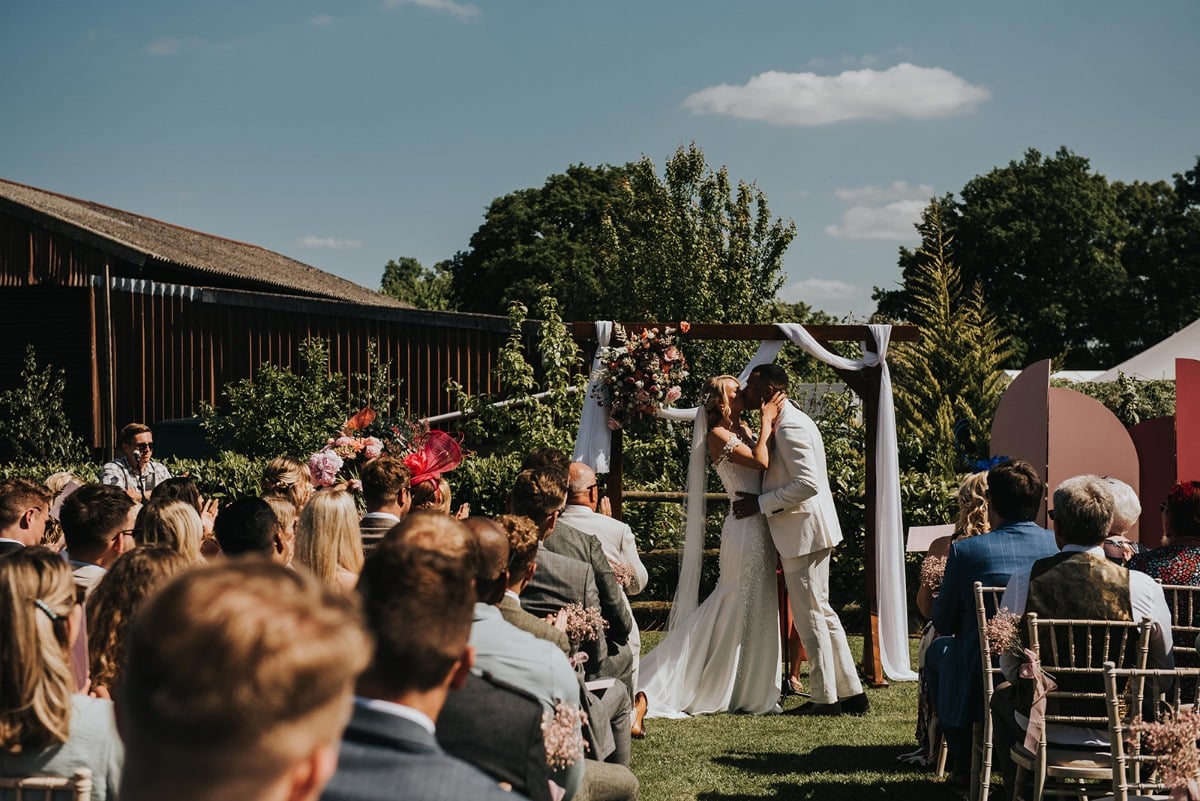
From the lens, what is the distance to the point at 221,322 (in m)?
18.8

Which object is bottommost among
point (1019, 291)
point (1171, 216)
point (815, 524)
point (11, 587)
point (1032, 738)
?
point (1032, 738)

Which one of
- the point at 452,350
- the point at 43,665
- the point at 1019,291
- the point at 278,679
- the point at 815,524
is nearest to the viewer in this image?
the point at 278,679

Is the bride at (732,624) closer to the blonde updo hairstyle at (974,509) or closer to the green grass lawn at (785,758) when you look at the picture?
the green grass lawn at (785,758)

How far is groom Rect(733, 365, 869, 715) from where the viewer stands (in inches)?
316

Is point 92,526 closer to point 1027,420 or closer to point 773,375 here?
point 773,375

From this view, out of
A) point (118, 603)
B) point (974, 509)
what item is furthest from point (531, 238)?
point (118, 603)

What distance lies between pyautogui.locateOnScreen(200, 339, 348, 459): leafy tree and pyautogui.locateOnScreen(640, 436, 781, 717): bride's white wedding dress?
24.3ft

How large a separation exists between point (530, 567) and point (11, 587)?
1826 mm

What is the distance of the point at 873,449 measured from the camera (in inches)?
377

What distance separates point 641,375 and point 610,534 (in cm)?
284

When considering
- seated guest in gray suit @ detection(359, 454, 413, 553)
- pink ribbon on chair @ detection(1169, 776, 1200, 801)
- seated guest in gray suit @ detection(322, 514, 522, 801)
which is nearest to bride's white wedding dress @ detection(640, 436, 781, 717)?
seated guest in gray suit @ detection(359, 454, 413, 553)

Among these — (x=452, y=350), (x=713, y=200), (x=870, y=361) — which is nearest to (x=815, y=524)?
(x=870, y=361)

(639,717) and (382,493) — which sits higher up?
(382,493)

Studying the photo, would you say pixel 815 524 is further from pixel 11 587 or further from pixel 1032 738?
pixel 11 587
